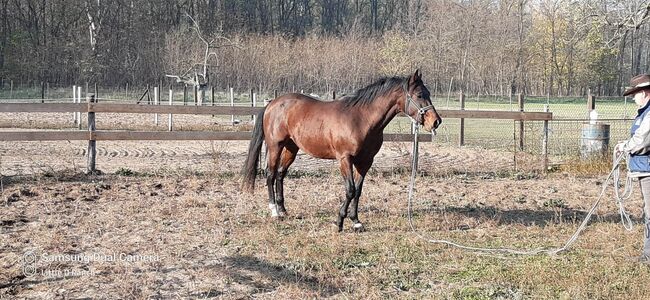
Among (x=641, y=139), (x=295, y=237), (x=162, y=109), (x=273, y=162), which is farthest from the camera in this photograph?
(x=162, y=109)

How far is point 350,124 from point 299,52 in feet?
120

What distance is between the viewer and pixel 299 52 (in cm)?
4212

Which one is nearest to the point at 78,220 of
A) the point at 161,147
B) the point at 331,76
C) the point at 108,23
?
the point at 161,147

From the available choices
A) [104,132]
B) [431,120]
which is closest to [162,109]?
[104,132]

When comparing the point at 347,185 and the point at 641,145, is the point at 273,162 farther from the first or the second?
the point at 641,145

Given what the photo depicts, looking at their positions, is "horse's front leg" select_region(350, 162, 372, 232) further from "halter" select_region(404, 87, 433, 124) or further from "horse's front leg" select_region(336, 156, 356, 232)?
"halter" select_region(404, 87, 433, 124)

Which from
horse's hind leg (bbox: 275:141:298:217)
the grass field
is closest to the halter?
the grass field

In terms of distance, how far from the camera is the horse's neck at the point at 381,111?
613cm

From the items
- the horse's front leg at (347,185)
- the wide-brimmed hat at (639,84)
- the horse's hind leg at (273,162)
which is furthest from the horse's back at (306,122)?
the wide-brimmed hat at (639,84)

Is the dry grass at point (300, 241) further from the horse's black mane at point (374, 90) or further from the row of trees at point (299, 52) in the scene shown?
the row of trees at point (299, 52)

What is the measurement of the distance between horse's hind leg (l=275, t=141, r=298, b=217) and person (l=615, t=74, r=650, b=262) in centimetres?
361

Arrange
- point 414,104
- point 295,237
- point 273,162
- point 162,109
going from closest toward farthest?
point 295,237
point 414,104
point 273,162
point 162,109

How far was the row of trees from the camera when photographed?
4044 centimetres

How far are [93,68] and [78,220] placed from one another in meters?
37.3
